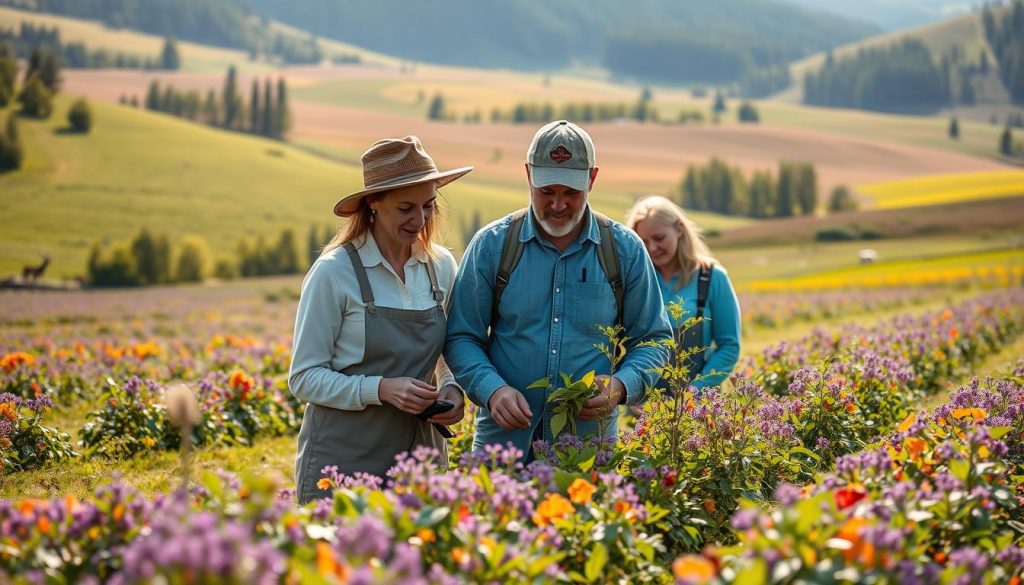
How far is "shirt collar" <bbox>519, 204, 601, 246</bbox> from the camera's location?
5.47 metres

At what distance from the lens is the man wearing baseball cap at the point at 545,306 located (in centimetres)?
538

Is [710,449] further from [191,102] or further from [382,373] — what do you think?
[191,102]

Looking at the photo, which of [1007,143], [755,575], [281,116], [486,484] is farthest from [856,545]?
[1007,143]

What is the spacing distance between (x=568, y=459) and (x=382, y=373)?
1.17 metres

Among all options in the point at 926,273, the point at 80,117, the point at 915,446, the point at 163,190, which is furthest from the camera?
the point at 80,117

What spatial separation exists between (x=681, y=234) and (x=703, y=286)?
1.51 feet

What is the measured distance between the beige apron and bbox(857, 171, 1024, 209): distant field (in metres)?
95.2

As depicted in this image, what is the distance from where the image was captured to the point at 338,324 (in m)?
5.38

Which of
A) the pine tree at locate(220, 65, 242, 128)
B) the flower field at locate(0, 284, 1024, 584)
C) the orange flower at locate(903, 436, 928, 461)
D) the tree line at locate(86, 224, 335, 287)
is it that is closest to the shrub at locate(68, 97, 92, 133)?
the pine tree at locate(220, 65, 242, 128)

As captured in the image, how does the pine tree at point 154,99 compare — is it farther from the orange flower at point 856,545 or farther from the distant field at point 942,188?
the orange flower at point 856,545

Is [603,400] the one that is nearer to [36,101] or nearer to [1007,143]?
[36,101]

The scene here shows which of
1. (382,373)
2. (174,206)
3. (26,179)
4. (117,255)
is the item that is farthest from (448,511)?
(26,179)

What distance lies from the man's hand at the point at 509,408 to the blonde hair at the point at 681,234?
2775 mm

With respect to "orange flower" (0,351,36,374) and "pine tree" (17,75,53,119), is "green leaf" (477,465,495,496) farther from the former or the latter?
"pine tree" (17,75,53,119)
